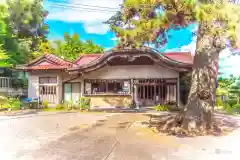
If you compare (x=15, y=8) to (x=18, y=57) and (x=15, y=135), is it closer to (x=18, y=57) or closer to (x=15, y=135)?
(x=18, y=57)

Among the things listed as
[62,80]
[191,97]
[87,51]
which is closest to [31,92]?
[62,80]

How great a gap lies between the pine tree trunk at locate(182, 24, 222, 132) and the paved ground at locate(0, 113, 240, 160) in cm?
119

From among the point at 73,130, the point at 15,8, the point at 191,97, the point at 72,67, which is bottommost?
the point at 73,130

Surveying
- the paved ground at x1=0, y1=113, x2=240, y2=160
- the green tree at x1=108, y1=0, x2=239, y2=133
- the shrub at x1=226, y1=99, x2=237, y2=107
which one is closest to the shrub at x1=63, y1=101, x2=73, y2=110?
the paved ground at x1=0, y1=113, x2=240, y2=160

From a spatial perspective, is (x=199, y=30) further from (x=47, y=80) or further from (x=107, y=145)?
(x=47, y=80)

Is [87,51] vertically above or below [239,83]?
above

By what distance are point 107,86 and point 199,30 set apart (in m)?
11.9

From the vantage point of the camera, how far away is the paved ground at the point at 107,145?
659 centimetres

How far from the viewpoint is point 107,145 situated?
25.2 ft

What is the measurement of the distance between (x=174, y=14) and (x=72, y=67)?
496 inches

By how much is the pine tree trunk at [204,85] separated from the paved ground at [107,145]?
1193mm

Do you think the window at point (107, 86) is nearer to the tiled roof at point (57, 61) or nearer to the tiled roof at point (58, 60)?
the tiled roof at point (57, 61)

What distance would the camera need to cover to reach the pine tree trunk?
9.86m

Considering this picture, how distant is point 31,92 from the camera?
858 inches
